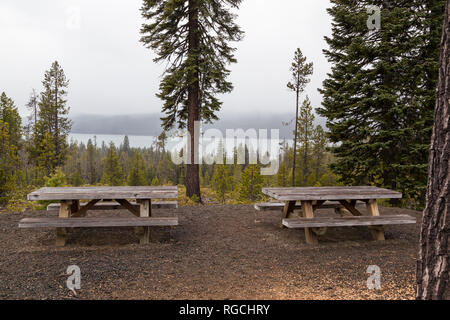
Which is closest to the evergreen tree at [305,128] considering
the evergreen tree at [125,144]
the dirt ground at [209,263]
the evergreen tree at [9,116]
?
the dirt ground at [209,263]

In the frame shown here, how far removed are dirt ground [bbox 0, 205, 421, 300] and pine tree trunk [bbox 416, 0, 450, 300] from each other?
2.84ft

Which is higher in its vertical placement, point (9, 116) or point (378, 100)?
point (9, 116)

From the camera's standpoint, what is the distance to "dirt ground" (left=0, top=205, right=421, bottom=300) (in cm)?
335

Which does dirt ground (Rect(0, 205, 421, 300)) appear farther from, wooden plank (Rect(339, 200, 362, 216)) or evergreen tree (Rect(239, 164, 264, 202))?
evergreen tree (Rect(239, 164, 264, 202))

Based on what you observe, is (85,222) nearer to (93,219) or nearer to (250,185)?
(93,219)

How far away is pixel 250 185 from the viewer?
963 inches

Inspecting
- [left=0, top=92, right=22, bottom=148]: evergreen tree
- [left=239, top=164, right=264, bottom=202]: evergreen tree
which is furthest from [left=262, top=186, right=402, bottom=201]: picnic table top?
[left=0, top=92, right=22, bottom=148]: evergreen tree

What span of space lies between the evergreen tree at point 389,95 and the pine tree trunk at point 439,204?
7431mm

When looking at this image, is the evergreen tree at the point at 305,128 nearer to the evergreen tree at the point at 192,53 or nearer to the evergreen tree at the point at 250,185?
the evergreen tree at the point at 250,185

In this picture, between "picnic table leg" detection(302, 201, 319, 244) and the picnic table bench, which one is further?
"picnic table leg" detection(302, 201, 319, 244)

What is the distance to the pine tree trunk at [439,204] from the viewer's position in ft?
7.72

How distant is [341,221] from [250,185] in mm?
19324

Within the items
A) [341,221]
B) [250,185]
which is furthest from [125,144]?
[341,221]

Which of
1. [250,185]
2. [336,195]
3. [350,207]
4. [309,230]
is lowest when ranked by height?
[250,185]
